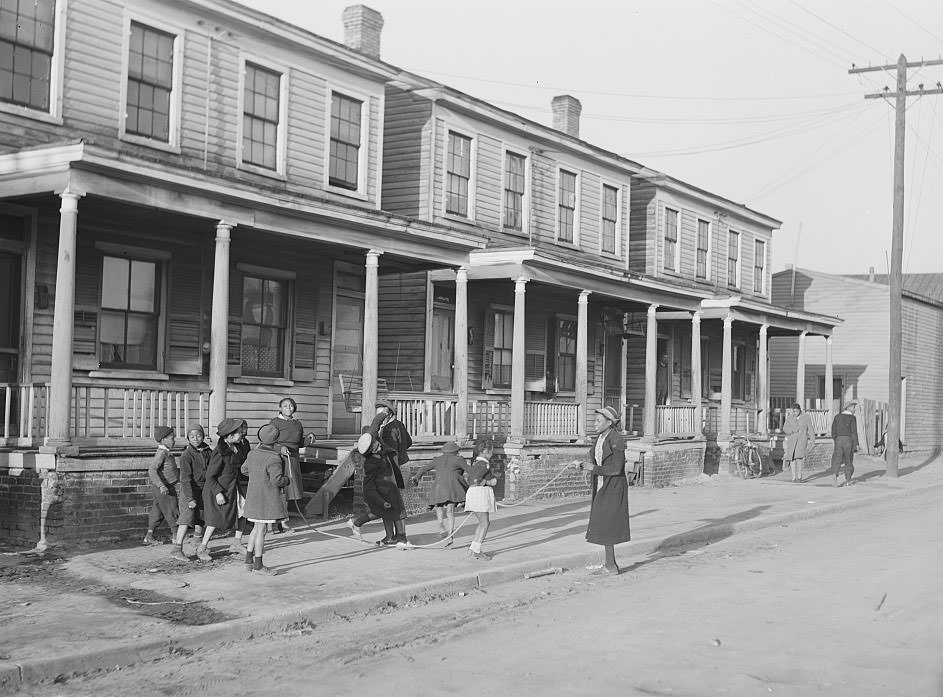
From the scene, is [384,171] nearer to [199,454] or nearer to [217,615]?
[199,454]

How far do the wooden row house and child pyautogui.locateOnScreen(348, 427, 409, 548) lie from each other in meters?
2.26

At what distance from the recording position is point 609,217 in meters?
26.5

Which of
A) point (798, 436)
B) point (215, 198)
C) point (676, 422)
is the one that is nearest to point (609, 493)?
point (215, 198)

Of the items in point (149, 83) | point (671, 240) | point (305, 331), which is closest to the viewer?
point (149, 83)

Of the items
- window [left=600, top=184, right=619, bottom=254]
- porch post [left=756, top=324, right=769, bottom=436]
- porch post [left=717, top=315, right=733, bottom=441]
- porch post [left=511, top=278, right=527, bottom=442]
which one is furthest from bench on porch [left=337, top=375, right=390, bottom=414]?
porch post [left=756, top=324, right=769, bottom=436]

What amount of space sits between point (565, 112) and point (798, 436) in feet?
31.9

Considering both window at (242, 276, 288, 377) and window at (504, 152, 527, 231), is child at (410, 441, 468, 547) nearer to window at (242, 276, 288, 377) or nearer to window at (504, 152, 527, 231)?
window at (242, 276, 288, 377)

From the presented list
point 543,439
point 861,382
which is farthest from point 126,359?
point 861,382

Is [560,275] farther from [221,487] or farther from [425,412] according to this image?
[221,487]

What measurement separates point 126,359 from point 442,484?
5.09 meters

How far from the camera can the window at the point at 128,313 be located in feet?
49.6

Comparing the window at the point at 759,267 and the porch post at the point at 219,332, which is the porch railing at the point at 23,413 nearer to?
the porch post at the point at 219,332

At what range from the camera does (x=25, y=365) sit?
45.8 ft

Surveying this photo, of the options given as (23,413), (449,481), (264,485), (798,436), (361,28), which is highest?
(361,28)
